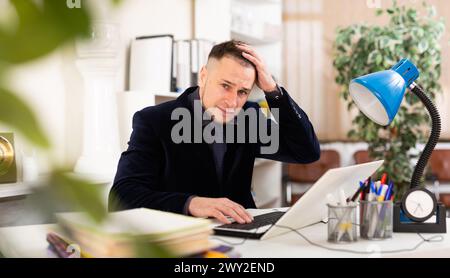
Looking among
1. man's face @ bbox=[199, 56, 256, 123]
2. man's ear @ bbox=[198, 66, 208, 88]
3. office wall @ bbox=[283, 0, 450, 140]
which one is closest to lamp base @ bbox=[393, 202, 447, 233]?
man's face @ bbox=[199, 56, 256, 123]

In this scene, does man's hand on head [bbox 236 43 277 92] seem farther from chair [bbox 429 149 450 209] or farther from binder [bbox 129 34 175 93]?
chair [bbox 429 149 450 209]

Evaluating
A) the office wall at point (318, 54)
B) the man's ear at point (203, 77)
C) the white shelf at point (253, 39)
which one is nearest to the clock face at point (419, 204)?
the man's ear at point (203, 77)

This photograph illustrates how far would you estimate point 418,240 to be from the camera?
121 cm

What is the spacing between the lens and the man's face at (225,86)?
176 centimetres

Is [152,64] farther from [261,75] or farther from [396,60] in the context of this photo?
[396,60]

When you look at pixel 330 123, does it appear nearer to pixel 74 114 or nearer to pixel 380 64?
pixel 380 64

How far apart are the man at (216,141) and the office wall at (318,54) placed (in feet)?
9.48

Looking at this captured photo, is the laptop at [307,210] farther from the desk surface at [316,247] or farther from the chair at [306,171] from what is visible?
the chair at [306,171]

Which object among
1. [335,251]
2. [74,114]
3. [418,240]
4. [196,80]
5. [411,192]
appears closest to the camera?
[335,251]

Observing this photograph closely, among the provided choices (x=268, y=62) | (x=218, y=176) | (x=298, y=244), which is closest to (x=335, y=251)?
(x=298, y=244)

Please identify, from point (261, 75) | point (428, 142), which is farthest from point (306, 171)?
point (428, 142)

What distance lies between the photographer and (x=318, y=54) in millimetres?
4723

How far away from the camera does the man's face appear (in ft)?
5.78
